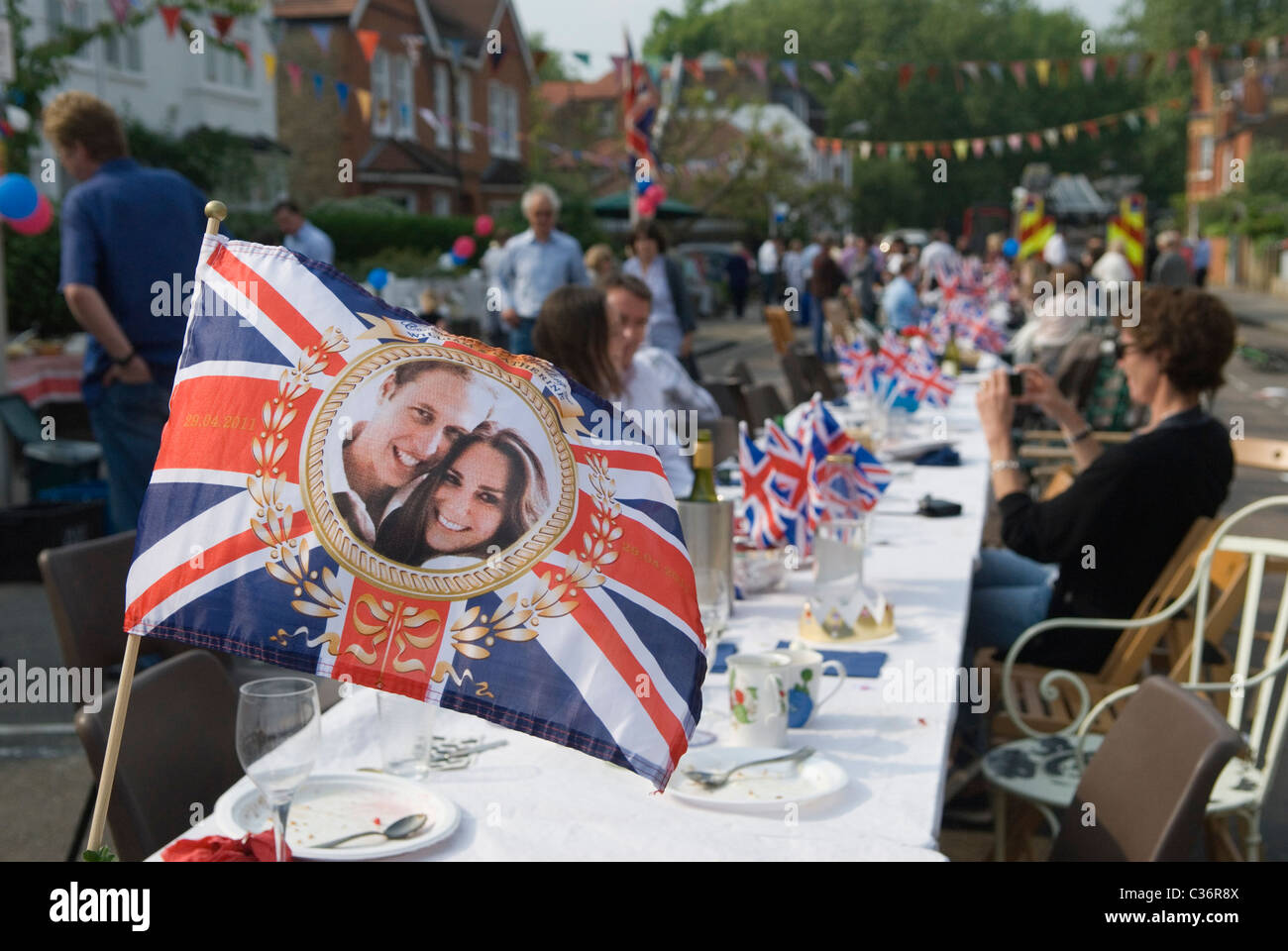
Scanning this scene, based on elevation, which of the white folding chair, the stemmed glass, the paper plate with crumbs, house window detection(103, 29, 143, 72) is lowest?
the white folding chair

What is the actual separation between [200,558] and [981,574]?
12.9ft

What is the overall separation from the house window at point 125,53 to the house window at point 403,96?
1217 cm

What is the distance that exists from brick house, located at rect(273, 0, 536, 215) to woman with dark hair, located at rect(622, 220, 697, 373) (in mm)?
18878

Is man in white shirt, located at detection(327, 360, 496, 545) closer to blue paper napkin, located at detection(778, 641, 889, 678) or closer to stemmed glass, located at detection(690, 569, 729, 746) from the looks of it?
stemmed glass, located at detection(690, 569, 729, 746)

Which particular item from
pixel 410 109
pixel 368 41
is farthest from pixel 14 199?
pixel 410 109

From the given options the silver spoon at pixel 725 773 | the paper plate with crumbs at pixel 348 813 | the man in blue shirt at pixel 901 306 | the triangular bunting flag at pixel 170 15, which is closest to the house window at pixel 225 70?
the triangular bunting flag at pixel 170 15

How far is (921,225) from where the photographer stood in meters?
76.1

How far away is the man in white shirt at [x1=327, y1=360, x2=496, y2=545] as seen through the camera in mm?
1734

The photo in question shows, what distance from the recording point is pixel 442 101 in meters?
38.5

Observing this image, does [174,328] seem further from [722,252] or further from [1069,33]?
[1069,33]

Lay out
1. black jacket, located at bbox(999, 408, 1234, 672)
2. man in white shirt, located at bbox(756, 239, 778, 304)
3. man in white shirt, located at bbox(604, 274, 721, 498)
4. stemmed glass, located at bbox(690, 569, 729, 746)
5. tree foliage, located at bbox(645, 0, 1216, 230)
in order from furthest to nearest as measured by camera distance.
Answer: tree foliage, located at bbox(645, 0, 1216, 230) → man in white shirt, located at bbox(756, 239, 778, 304) → man in white shirt, located at bbox(604, 274, 721, 498) → black jacket, located at bbox(999, 408, 1234, 672) → stemmed glass, located at bbox(690, 569, 729, 746)

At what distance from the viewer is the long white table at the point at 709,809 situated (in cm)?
207

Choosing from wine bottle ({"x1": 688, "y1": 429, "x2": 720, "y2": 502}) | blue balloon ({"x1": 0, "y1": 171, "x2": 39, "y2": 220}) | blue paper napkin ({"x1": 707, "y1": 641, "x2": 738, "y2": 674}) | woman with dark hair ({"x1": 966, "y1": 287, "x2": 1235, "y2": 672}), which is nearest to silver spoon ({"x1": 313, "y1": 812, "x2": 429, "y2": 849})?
blue paper napkin ({"x1": 707, "y1": 641, "x2": 738, "y2": 674})

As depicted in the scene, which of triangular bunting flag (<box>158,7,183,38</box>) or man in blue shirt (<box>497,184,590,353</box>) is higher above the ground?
triangular bunting flag (<box>158,7,183,38</box>)
